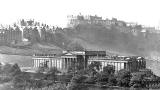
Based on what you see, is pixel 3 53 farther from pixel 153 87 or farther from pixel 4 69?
pixel 153 87

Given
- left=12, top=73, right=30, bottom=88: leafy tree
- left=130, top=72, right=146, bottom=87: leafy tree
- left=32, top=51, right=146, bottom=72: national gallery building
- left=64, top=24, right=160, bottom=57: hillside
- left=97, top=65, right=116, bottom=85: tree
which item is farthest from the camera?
left=64, top=24, right=160, bottom=57: hillside

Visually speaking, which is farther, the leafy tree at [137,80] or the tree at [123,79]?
the tree at [123,79]

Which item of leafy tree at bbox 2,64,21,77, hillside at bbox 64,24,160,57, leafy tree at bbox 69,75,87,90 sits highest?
hillside at bbox 64,24,160,57

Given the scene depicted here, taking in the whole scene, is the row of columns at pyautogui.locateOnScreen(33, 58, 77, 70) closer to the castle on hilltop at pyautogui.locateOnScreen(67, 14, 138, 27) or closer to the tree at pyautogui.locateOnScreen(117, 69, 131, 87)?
the tree at pyautogui.locateOnScreen(117, 69, 131, 87)

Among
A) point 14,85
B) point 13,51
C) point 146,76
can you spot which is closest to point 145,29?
point 13,51

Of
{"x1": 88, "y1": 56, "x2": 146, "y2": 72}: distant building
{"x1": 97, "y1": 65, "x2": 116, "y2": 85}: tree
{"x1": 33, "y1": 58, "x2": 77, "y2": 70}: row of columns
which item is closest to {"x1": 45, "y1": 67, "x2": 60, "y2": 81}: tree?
{"x1": 97, "y1": 65, "x2": 116, "y2": 85}: tree

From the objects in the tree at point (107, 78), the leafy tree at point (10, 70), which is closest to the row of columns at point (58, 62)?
the leafy tree at point (10, 70)

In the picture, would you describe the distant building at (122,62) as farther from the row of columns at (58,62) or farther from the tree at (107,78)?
the tree at (107,78)

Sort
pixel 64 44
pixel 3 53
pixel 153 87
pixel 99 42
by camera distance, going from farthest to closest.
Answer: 1. pixel 99 42
2. pixel 64 44
3. pixel 3 53
4. pixel 153 87

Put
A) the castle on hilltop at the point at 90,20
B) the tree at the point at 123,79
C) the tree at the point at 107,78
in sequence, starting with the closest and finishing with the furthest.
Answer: the tree at the point at 123,79 < the tree at the point at 107,78 < the castle on hilltop at the point at 90,20

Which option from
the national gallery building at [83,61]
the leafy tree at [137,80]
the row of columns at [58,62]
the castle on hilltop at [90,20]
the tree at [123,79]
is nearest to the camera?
the leafy tree at [137,80]

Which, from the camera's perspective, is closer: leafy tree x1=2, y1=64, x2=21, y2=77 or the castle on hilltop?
leafy tree x1=2, y1=64, x2=21, y2=77
